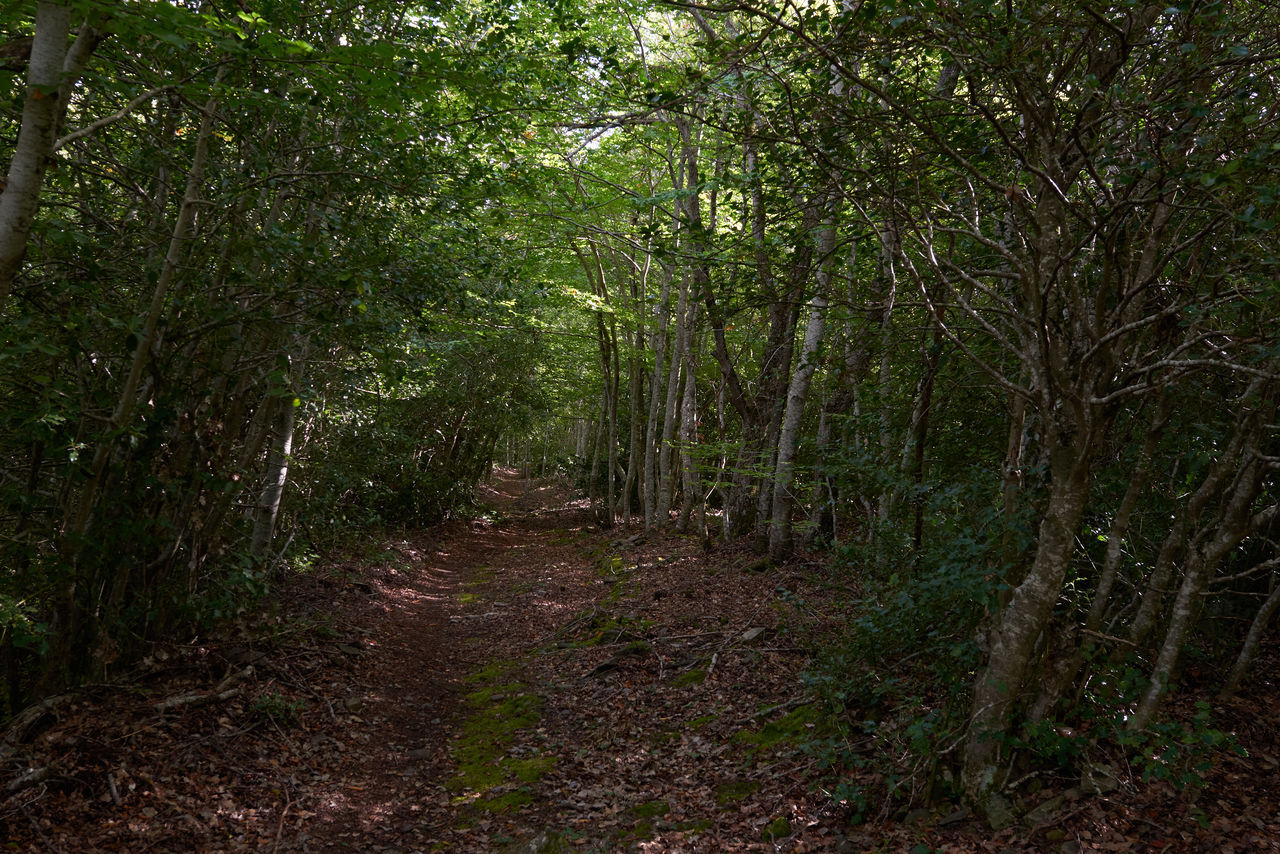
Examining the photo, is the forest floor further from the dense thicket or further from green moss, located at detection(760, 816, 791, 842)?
the dense thicket

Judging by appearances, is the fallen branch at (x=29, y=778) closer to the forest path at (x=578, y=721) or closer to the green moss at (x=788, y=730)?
the forest path at (x=578, y=721)

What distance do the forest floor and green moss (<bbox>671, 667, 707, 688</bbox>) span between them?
0.04 metres

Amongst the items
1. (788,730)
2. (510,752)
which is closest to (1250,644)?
(788,730)

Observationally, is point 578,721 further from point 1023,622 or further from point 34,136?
point 34,136

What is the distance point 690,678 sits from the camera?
25.9 ft

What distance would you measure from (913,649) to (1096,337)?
2.95 meters

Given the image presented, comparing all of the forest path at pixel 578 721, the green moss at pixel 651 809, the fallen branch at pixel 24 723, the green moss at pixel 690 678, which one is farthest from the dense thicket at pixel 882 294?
the green moss at pixel 690 678

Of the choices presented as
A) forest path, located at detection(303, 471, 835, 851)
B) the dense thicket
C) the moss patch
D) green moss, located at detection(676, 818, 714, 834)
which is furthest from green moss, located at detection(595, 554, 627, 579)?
green moss, located at detection(676, 818, 714, 834)

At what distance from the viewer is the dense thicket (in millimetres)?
4074

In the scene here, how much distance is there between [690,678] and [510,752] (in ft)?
7.07

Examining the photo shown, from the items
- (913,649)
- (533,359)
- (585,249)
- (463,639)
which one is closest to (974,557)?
(913,649)

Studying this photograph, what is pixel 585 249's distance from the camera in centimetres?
2145

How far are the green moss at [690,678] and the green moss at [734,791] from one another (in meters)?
2.00

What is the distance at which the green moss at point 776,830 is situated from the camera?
489cm
